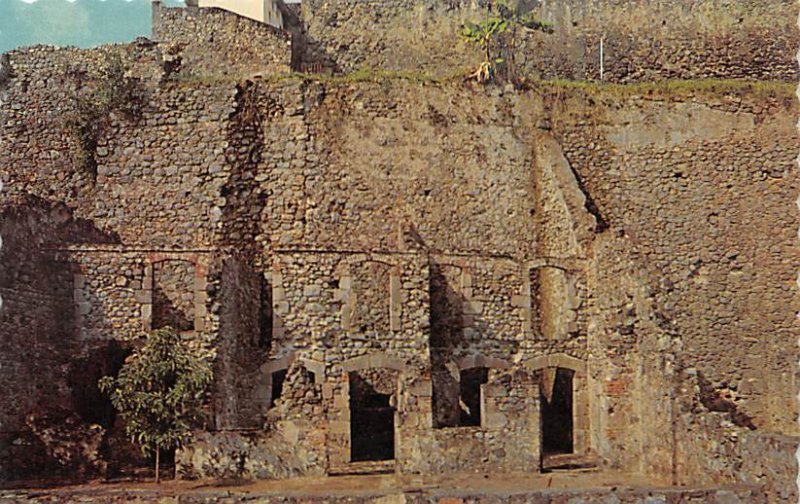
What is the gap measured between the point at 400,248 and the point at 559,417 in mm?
5150

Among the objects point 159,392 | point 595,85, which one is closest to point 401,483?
point 159,392

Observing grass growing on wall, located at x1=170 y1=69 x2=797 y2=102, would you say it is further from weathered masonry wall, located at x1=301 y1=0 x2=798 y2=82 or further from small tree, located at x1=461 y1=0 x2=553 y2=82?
weathered masonry wall, located at x1=301 y1=0 x2=798 y2=82

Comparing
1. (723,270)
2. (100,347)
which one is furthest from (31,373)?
(723,270)

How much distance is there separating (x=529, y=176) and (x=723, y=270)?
498 cm

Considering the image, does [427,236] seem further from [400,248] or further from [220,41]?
[220,41]

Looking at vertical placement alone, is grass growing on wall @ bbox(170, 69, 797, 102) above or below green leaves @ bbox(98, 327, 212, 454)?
above

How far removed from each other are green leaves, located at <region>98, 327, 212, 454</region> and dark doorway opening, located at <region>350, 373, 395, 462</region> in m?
3.86

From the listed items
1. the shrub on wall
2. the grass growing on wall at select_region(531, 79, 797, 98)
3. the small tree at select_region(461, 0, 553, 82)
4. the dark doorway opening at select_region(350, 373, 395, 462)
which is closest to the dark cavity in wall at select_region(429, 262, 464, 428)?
the dark doorway opening at select_region(350, 373, 395, 462)

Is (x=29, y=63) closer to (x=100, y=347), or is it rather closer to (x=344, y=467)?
(x=100, y=347)

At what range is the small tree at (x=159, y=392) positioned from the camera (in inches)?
830

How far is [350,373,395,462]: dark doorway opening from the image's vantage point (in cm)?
2442

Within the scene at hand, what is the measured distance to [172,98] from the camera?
27.8m

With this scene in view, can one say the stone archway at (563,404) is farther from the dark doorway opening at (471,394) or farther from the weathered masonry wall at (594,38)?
the weathered masonry wall at (594,38)

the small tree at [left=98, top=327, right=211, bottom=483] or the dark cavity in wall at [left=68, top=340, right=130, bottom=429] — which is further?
the dark cavity in wall at [left=68, top=340, right=130, bottom=429]
